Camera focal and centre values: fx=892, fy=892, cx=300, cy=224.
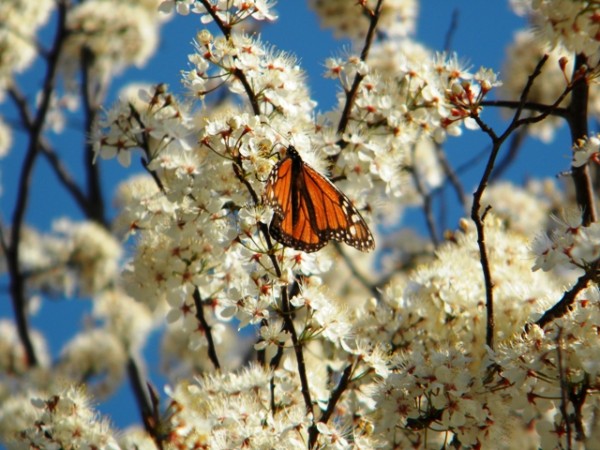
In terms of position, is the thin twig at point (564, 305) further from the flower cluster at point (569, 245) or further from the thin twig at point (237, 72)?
the thin twig at point (237, 72)

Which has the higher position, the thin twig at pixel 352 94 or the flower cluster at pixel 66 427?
the thin twig at pixel 352 94

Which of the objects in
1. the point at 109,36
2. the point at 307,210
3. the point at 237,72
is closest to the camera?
the point at 237,72

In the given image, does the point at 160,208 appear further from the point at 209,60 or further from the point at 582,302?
the point at 582,302

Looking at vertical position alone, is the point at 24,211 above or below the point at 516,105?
above

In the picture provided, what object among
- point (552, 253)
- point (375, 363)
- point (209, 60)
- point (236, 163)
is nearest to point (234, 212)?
point (236, 163)

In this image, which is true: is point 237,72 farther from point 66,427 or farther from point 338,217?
point 66,427

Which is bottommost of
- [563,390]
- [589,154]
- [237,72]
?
[563,390]

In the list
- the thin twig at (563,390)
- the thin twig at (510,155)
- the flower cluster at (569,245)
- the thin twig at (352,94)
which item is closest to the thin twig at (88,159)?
the thin twig at (510,155)

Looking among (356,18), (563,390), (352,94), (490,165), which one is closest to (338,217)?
(352,94)

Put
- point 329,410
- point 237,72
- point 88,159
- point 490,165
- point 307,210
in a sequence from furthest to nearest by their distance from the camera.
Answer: point 88,159 → point 307,210 → point 237,72 → point 329,410 → point 490,165
